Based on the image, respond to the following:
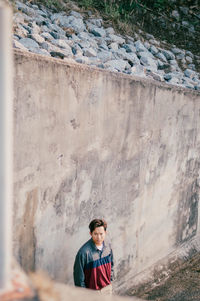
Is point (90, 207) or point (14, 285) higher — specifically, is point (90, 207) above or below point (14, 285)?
below

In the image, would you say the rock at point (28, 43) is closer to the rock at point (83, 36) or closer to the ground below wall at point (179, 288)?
the rock at point (83, 36)

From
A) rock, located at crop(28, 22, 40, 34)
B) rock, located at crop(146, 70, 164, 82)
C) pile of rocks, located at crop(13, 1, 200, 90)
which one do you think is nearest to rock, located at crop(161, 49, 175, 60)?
pile of rocks, located at crop(13, 1, 200, 90)

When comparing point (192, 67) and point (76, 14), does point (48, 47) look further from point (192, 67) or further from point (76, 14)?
point (192, 67)

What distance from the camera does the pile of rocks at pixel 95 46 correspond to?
5422 millimetres

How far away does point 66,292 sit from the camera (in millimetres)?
1472

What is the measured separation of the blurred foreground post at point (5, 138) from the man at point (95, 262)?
8.83 feet

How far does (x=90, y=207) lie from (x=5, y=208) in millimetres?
3432

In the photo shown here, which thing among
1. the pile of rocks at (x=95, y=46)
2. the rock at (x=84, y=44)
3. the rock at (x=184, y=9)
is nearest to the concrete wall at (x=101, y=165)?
the pile of rocks at (x=95, y=46)

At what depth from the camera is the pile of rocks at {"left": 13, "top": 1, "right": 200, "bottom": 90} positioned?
5.42 meters

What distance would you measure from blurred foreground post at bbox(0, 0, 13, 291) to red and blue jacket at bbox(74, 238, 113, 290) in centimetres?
272

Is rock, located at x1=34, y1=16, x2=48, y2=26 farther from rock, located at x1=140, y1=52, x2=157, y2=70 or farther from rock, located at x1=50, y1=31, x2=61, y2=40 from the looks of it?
rock, located at x1=140, y1=52, x2=157, y2=70

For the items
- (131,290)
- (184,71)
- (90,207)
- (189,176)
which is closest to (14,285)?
(90,207)

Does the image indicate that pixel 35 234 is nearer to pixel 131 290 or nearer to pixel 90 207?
pixel 90 207

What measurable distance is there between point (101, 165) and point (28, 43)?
5.84 ft
